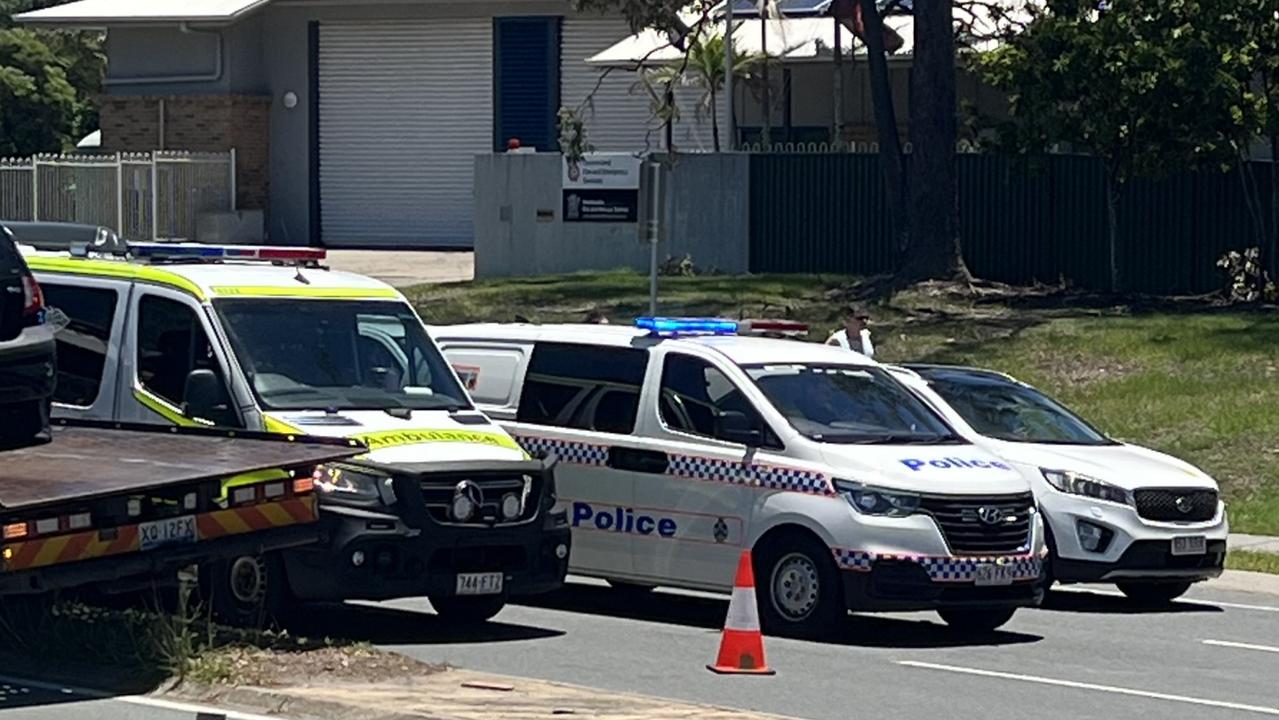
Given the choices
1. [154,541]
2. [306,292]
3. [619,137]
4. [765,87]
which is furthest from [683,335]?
[619,137]

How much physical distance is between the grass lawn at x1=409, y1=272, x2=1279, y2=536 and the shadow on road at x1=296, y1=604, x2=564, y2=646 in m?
9.10

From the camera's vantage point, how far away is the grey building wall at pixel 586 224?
36.2m

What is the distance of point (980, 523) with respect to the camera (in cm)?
1341

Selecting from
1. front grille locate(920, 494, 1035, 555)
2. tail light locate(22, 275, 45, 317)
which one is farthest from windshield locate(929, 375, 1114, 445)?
tail light locate(22, 275, 45, 317)

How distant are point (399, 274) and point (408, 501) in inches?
1186

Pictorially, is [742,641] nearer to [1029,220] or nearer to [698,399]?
[698,399]

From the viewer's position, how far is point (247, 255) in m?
14.5

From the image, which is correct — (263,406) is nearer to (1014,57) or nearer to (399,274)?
(1014,57)

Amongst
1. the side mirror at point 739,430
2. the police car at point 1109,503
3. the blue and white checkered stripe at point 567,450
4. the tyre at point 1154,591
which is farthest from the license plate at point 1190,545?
the blue and white checkered stripe at point 567,450

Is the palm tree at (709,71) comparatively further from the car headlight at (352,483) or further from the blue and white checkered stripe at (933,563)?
the car headlight at (352,483)

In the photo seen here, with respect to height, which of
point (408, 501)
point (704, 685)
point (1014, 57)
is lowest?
Answer: point (704, 685)

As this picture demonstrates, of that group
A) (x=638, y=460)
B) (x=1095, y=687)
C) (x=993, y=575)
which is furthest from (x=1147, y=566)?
(x=638, y=460)

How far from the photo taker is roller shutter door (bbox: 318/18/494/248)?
1943 inches

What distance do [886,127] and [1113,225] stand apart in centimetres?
350
